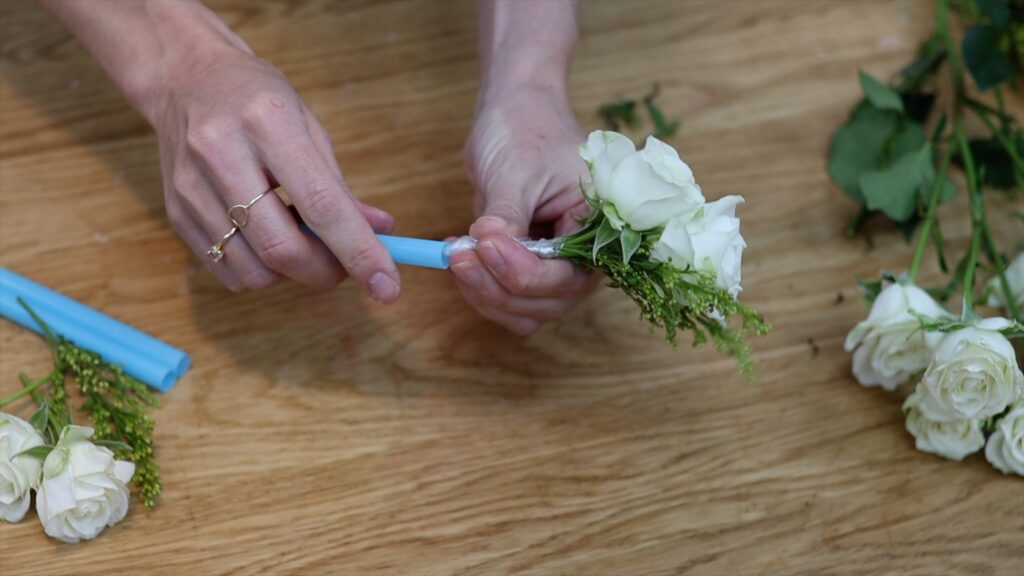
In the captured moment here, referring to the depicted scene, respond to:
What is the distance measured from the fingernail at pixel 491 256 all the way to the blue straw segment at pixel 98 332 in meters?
0.30

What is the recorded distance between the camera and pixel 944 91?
1.19m

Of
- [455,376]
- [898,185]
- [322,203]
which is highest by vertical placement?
[322,203]

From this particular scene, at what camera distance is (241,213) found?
0.79 metres

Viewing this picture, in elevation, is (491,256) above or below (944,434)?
above

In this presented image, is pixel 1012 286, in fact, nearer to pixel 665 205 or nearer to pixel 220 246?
pixel 665 205

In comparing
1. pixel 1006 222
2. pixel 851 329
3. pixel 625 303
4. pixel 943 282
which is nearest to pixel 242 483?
pixel 625 303

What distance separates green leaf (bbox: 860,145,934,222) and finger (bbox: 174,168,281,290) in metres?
0.58

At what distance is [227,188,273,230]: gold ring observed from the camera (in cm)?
78

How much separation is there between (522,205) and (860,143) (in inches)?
17.2

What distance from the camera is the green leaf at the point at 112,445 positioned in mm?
828

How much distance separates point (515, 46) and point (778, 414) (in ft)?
1.34

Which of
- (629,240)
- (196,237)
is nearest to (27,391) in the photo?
(196,237)

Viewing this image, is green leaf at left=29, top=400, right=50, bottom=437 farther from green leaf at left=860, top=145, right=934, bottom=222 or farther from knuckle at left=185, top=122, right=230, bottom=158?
green leaf at left=860, top=145, right=934, bottom=222

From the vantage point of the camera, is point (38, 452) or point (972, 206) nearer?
point (38, 452)
